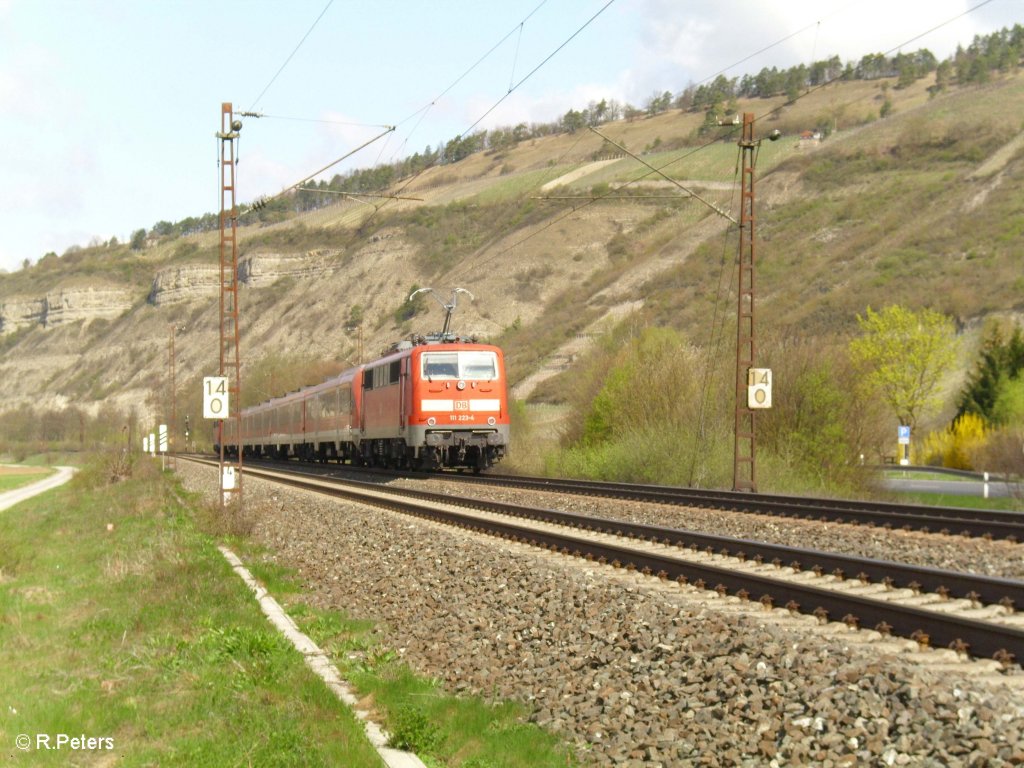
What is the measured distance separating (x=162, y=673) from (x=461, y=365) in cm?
2333

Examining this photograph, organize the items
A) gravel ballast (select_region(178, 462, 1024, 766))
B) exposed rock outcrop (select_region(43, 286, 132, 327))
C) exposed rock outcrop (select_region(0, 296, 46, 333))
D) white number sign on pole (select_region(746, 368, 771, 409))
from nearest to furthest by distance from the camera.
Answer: gravel ballast (select_region(178, 462, 1024, 766))
white number sign on pole (select_region(746, 368, 771, 409))
exposed rock outcrop (select_region(43, 286, 132, 327))
exposed rock outcrop (select_region(0, 296, 46, 333))

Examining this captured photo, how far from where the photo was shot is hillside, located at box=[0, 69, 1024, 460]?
81.5 metres

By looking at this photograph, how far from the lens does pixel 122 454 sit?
169 ft

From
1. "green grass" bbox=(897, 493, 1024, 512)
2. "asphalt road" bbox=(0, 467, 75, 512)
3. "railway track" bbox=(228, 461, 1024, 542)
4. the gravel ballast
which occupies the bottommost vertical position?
Answer: "asphalt road" bbox=(0, 467, 75, 512)

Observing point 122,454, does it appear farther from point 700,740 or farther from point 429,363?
point 700,740

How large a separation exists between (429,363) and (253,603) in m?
20.1

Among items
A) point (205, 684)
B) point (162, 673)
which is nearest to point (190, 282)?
point (162, 673)

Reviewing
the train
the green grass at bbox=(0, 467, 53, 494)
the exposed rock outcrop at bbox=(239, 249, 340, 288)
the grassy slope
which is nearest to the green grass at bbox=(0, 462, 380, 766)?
the grassy slope

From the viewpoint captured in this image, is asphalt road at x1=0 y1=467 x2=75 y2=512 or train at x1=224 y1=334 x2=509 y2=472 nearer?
train at x1=224 y1=334 x2=509 y2=472

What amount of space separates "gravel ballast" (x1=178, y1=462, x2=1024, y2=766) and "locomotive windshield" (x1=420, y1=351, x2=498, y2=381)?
61.2ft

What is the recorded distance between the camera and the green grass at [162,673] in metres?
7.10

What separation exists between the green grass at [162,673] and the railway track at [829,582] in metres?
3.90

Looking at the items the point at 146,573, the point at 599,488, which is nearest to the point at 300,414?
the point at 599,488

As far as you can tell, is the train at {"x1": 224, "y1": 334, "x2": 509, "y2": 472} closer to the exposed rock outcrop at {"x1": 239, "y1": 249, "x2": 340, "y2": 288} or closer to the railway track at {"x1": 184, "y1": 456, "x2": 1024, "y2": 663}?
the railway track at {"x1": 184, "y1": 456, "x2": 1024, "y2": 663}
